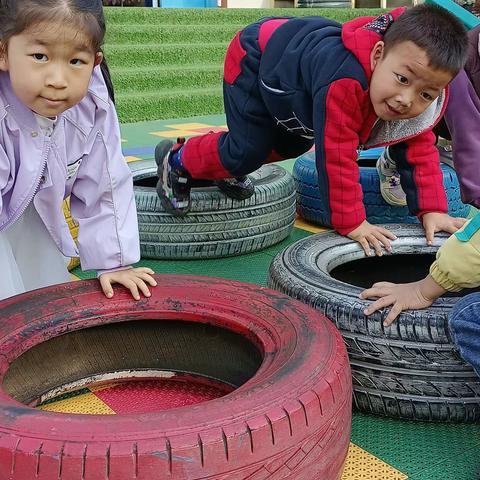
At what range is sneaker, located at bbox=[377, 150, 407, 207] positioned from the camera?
286 cm

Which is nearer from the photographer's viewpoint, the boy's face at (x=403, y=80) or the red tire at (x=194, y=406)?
the red tire at (x=194, y=406)

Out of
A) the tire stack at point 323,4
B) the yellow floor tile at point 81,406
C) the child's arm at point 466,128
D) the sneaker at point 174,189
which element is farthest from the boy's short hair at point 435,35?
the tire stack at point 323,4

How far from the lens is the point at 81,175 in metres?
1.85

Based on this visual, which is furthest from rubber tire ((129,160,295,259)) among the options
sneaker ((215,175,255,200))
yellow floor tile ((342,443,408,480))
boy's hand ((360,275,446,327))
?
yellow floor tile ((342,443,408,480))

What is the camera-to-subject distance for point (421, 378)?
161 cm

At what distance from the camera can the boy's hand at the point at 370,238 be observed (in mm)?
2131

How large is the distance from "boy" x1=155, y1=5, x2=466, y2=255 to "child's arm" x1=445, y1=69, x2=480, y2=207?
7 cm

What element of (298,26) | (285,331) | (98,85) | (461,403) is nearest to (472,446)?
(461,403)

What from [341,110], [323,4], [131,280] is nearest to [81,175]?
[131,280]

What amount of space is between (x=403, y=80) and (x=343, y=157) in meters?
0.28

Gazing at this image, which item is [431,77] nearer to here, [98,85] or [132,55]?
[98,85]

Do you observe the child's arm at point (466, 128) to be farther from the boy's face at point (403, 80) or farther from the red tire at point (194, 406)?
the red tire at point (194, 406)

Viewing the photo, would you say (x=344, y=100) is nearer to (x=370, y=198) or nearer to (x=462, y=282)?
(x=462, y=282)

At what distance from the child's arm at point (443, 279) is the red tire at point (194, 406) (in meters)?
0.23
